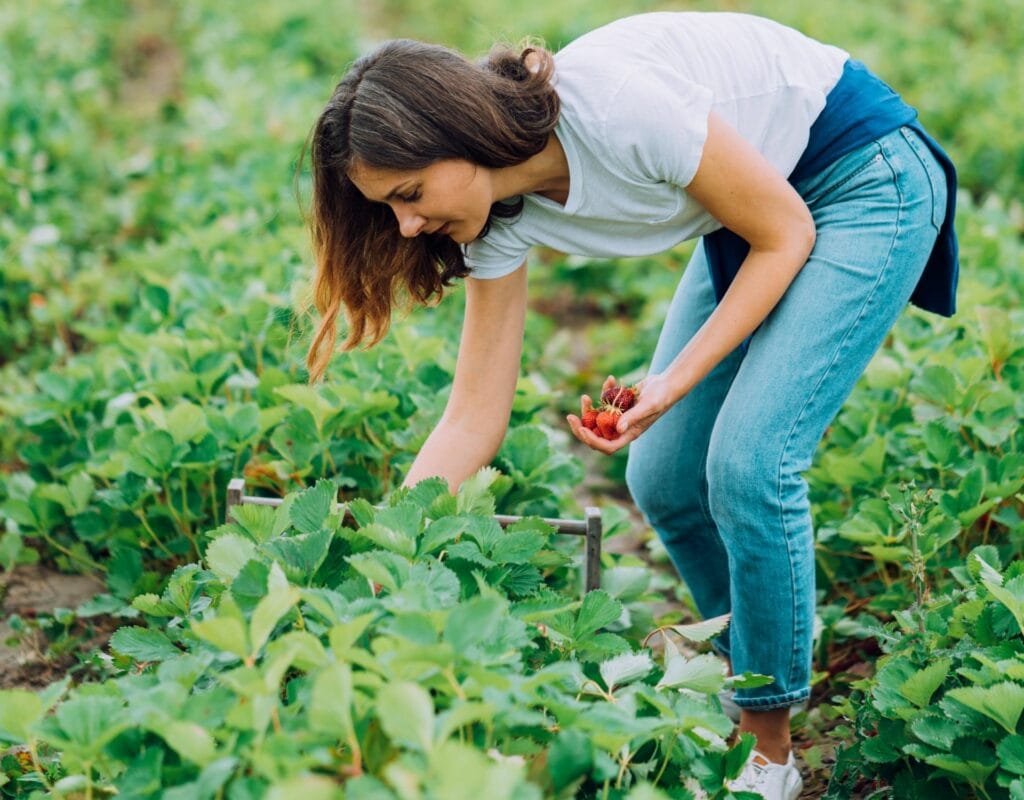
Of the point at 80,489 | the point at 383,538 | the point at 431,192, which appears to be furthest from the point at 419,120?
the point at 80,489

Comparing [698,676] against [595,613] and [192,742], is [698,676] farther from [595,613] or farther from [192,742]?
[192,742]

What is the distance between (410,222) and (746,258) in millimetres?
585

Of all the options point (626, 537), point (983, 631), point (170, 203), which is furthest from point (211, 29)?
point (983, 631)

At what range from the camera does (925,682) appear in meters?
1.86

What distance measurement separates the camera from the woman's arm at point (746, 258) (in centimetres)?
201

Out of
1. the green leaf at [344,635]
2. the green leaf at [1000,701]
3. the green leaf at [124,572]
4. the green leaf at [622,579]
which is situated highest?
the green leaf at [344,635]

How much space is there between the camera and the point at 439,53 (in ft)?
6.78

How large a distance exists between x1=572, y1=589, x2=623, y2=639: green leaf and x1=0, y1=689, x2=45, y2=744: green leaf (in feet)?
2.48

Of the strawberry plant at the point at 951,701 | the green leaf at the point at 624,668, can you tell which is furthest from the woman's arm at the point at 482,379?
A: the strawberry plant at the point at 951,701

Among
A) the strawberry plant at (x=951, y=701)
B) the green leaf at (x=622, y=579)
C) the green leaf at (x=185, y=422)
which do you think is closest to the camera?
the strawberry plant at (x=951, y=701)

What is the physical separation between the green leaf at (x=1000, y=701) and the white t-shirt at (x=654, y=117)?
35.7 inches

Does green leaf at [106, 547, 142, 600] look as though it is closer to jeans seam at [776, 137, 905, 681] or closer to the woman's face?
the woman's face

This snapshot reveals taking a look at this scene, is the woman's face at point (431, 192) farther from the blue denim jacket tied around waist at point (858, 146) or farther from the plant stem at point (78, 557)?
the plant stem at point (78, 557)

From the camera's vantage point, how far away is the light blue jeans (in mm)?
2109
